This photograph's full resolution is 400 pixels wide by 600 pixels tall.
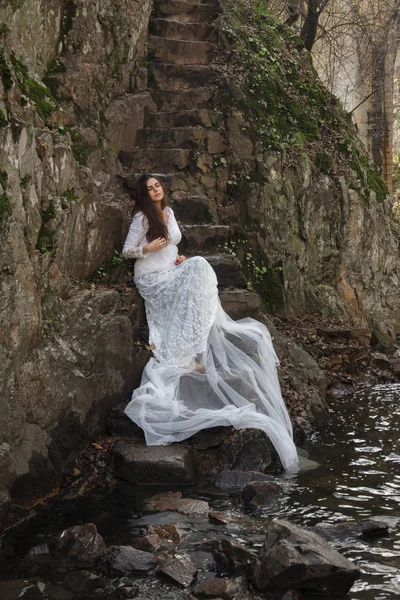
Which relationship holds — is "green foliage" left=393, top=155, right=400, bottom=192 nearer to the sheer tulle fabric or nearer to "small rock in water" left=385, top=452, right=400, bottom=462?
the sheer tulle fabric

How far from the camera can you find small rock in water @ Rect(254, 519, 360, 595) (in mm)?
4598

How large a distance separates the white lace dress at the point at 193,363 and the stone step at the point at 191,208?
1.58 metres

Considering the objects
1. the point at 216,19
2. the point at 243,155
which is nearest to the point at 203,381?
the point at 243,155

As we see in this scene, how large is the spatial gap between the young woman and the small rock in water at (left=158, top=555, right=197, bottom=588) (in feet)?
6.92

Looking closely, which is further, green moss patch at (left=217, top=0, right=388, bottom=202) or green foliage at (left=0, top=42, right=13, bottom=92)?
green moss patch at (left=217, top=0, right=388, bottom=202)

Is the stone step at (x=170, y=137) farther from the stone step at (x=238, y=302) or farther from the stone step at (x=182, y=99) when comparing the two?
the stone step at (x=238, y=302)

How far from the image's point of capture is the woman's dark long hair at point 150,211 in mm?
8414

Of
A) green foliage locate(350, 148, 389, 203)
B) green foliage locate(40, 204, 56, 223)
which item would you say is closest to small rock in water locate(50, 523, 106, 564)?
green foliage locate(40, 204, 56, 223)

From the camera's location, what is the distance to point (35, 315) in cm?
650

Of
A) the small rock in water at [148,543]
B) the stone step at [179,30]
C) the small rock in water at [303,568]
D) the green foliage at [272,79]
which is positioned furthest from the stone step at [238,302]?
the stone step at [179,30]

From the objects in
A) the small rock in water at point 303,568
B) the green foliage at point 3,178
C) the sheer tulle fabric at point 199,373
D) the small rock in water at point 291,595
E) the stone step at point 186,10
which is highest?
the stone step at point 186,10

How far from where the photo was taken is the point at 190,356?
7703 mm

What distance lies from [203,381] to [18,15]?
14.2 feet

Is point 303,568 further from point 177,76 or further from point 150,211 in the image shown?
point 177,76
